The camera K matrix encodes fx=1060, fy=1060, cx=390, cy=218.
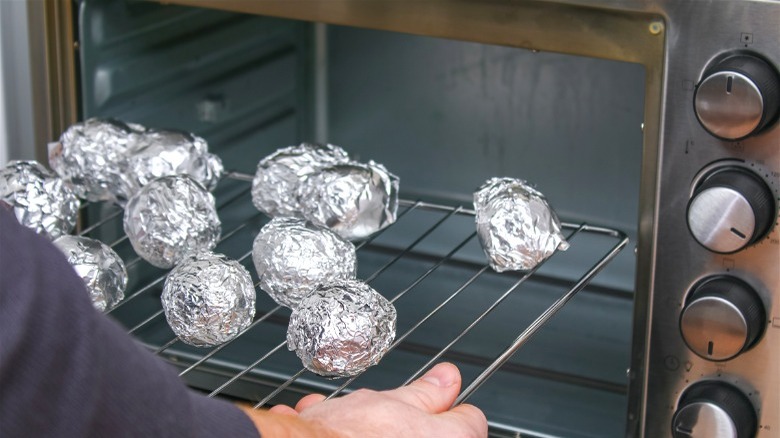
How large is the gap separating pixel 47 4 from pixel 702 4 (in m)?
0.70

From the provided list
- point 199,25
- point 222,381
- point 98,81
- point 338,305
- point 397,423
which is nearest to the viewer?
point 397,423

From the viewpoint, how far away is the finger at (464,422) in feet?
2.66

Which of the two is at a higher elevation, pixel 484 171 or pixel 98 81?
pixel 98 81

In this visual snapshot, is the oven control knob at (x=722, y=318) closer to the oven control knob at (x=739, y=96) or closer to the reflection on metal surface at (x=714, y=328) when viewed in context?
the reflection on metal surface at (x=714, y=328)

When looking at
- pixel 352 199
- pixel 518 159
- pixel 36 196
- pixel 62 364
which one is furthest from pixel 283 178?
pixel 62 364

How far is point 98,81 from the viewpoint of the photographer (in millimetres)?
1260

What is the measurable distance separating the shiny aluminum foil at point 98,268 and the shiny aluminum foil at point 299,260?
0.14 m

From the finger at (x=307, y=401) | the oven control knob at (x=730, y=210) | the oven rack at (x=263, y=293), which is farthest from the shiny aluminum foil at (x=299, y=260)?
the oven control knob at (x=730, y=210)

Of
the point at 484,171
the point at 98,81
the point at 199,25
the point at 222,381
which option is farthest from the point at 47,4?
the point at 484,171

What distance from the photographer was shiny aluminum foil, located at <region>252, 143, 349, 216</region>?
1214mm

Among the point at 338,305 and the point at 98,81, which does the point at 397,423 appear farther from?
the point at 98,81

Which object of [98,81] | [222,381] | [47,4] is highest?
[47,4]

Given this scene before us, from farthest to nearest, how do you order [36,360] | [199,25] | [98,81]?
1. [199,25]
2. [98,81]
3. [36,360]

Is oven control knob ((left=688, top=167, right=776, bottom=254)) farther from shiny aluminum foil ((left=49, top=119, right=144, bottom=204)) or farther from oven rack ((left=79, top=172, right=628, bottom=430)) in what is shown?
shiny aluminum foil ((left=49, top=119, right=144, bottom=204))
